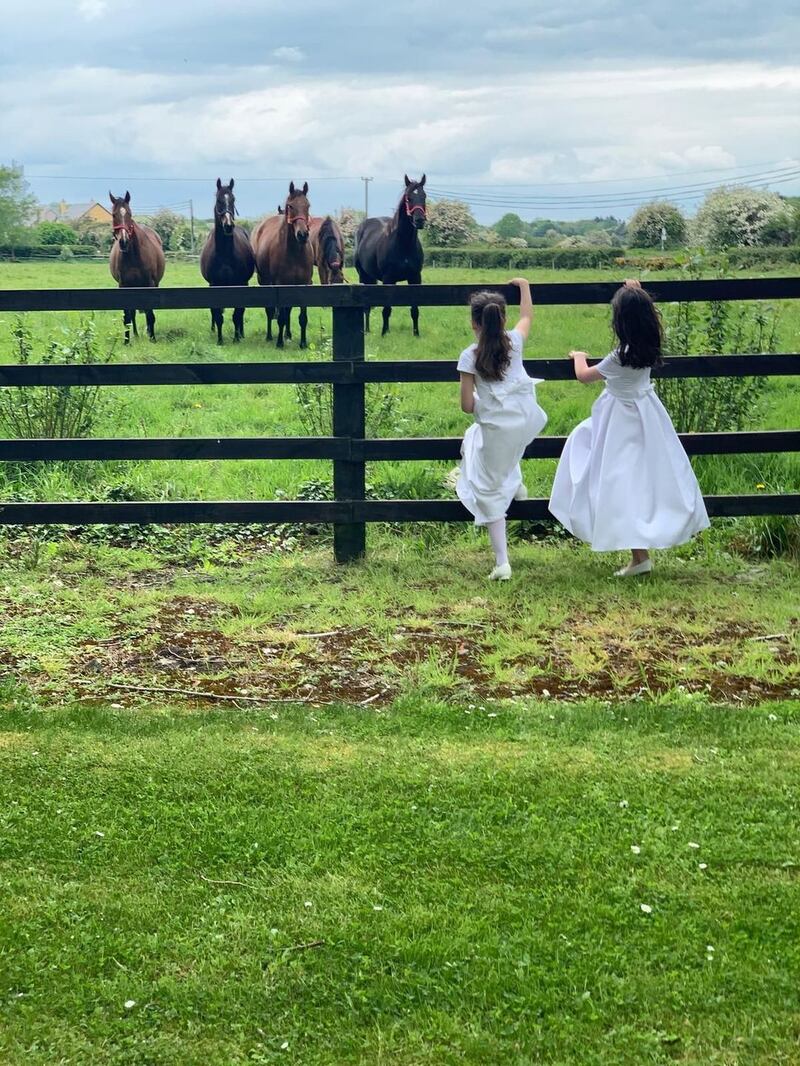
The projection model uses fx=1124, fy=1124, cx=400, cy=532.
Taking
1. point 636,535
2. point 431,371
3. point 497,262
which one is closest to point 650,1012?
point 636,535

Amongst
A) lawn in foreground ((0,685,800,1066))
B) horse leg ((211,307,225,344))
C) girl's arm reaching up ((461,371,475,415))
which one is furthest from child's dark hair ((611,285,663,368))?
horse leg ((211,307,225,344))

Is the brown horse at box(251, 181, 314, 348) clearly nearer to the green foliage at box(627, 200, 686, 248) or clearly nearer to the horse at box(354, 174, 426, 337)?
the horse at box(354, 174, 426, 337)

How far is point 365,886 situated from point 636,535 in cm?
336

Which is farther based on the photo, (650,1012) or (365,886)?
(365,886)

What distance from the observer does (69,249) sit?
3775cm

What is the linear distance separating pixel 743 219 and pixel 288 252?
→ 25.2 m

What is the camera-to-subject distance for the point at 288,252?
1900 centimetres

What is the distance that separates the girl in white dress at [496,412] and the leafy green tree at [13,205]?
39.9 meters

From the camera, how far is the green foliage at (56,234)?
39.7 meters

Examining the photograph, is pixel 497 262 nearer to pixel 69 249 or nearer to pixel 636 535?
pixel 69 249

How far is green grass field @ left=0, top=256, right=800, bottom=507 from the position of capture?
8430 mm

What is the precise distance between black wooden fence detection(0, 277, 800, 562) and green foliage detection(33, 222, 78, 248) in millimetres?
34163

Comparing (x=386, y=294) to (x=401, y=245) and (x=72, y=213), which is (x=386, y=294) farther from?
(x=72, y=213)

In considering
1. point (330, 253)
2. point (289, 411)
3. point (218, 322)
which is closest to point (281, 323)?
point (218, 322)
